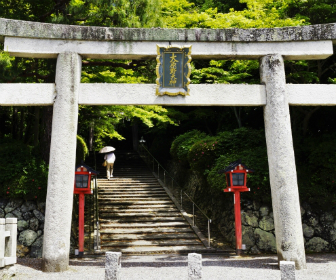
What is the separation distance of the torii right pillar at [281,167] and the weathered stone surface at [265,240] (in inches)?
106

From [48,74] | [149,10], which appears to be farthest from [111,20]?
[48,74]

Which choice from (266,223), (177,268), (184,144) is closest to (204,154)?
(184,144)

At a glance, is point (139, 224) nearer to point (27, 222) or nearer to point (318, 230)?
point (27, 222)

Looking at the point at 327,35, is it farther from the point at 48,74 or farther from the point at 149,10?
the point at 48,74

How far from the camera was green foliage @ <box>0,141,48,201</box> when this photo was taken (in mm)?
10133

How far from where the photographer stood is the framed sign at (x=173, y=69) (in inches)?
340

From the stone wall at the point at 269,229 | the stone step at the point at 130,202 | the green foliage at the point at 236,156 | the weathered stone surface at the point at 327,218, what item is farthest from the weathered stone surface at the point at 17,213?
the weathered stone surface at the point at 327,218

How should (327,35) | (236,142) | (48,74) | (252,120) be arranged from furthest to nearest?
(252,120) → (236,142) → (48,74) → (327,35)

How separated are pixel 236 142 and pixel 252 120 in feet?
Result: 14.0

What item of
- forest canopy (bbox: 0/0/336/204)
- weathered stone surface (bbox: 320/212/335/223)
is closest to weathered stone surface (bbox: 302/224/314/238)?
weathered stone surface (bbox: 320/212/335/223)

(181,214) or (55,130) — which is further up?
(55,130)

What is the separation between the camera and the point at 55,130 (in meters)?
8.21

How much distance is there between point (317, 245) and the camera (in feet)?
35.5

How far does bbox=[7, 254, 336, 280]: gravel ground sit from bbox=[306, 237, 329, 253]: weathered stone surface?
81 centimetres
